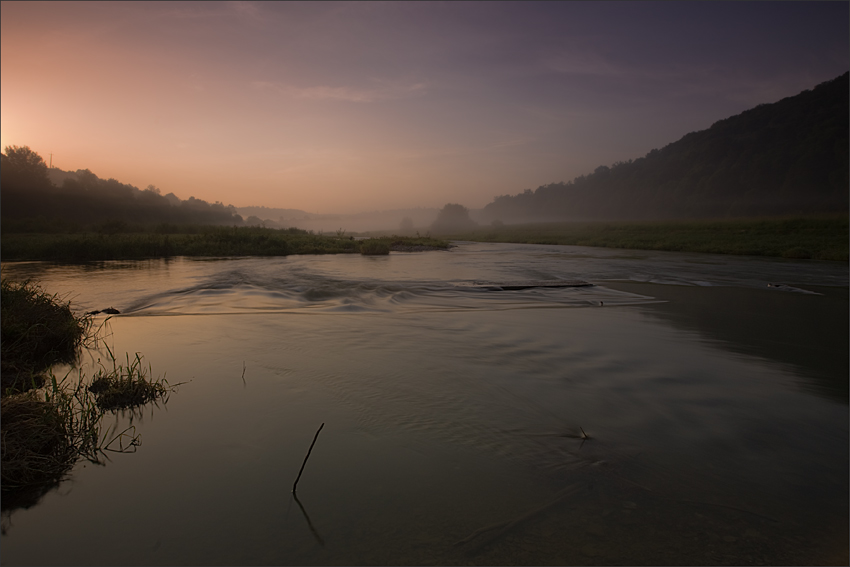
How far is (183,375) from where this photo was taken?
223 inches

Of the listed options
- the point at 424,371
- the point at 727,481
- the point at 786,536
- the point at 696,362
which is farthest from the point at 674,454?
the point at 696,362

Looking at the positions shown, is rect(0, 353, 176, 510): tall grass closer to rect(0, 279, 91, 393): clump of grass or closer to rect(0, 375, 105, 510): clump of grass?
rect(0, 375, 105, 510): clump of grass

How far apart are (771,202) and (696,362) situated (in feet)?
416

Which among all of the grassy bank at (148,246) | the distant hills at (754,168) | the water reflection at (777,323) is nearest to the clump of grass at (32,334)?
the water reflection at (777,323)

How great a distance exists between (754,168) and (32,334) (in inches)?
5907

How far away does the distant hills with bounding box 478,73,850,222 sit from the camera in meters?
94.6

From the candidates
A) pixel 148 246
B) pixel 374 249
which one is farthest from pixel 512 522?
pixel 148 246

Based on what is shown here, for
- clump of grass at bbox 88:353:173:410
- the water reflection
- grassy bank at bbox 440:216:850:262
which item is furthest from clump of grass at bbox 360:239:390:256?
grassy bank at bbox 440:216:850:262

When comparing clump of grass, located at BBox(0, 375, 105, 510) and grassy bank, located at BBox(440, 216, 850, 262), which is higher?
grassy bank, located at BBox(440, 216, 850, 262)

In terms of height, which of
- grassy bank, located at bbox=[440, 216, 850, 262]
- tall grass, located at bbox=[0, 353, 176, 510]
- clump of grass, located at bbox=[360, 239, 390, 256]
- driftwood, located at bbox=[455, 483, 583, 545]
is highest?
grassy bank, located at bbox=[440, 216, 850, 262]

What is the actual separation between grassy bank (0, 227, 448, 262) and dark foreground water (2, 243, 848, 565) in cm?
2101

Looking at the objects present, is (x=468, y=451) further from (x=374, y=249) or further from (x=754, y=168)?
(x=754, y=168)

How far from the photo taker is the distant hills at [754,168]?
94.6m

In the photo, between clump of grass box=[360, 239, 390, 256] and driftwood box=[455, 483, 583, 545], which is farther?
clump of grass box=[360, 239, 390, 256]
